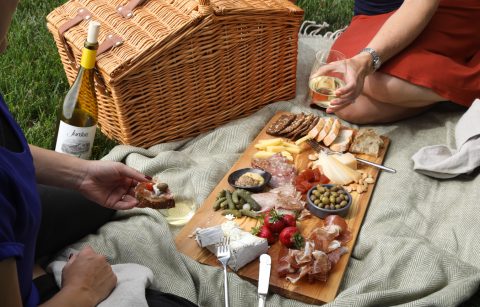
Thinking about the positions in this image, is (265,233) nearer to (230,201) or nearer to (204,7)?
(230,201)

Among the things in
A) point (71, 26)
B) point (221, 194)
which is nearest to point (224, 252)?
point (221, 194)

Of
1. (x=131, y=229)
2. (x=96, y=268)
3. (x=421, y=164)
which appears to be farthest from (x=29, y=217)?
(x=421, y=164)

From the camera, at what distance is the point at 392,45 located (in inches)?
110

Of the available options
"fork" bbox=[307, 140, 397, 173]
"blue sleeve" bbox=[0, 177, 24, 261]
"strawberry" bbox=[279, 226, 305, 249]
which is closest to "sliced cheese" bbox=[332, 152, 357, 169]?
"fork" bbox=[307, 140, 397, 173]

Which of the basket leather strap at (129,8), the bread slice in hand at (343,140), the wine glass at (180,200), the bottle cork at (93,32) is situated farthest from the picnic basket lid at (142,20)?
the bread slice in hand at (343,140)

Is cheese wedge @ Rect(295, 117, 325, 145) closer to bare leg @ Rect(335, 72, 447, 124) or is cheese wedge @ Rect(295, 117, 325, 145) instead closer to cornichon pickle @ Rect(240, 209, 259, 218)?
bare leg @ Rect(335, 72, 447, 124)

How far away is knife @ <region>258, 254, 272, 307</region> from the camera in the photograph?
188 centimetres

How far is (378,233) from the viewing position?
2275mm

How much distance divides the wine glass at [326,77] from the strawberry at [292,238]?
72 centimetres

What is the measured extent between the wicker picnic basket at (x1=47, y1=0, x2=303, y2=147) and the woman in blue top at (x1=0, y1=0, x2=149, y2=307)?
0.72m

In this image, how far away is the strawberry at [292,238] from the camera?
83.0 inches

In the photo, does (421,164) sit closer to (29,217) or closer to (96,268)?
(96,268)

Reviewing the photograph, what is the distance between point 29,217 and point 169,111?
1565 millimetres

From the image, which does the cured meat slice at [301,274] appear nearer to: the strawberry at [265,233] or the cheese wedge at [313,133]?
the strawberry at [265,233]
